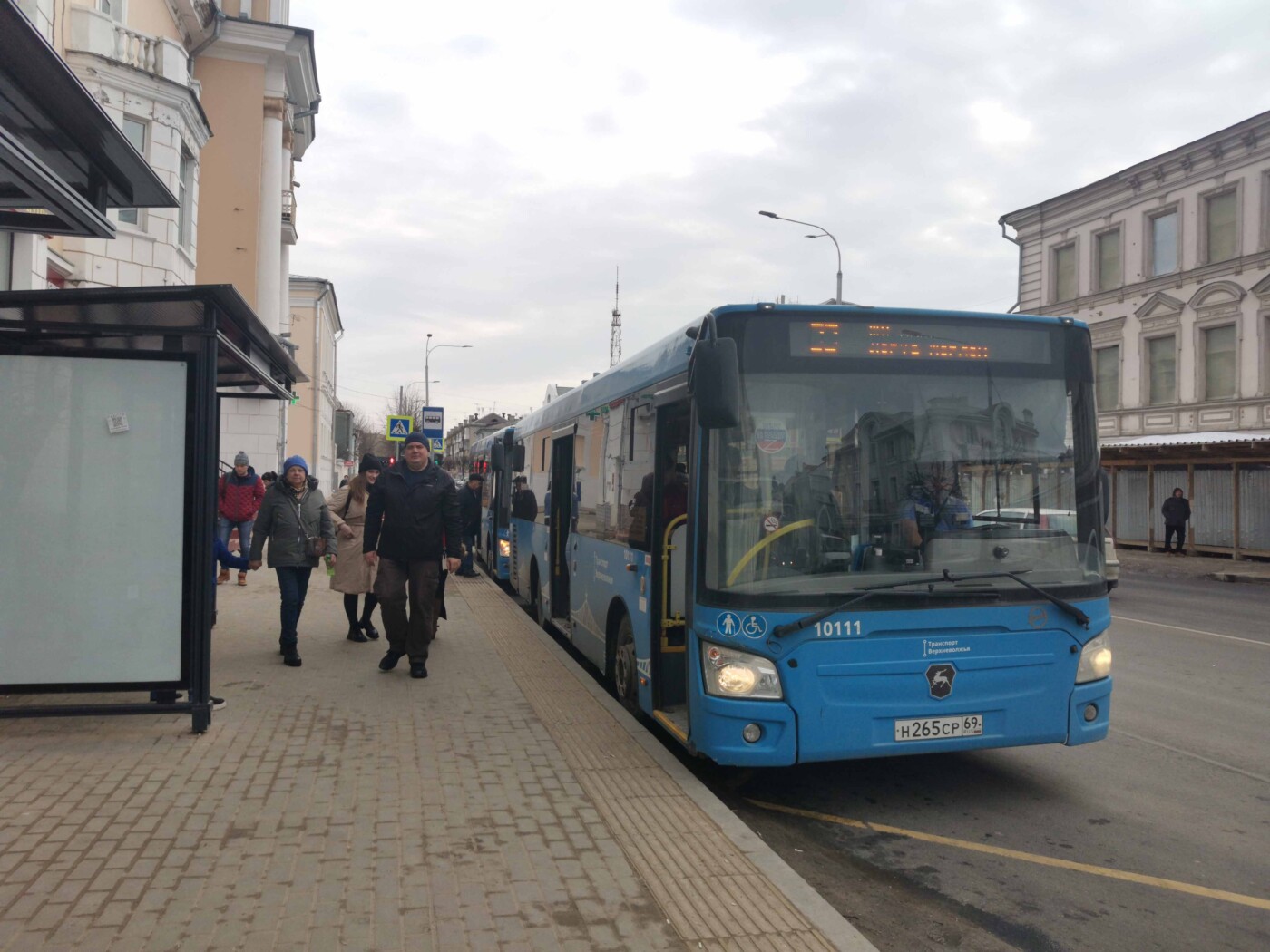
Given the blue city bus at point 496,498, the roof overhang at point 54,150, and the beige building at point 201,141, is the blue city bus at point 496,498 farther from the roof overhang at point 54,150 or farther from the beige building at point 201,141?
the roof overhang at point 54,150

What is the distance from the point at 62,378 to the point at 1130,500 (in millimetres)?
30561

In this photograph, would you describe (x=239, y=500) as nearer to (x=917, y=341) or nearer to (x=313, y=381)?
(x=917, y=341)

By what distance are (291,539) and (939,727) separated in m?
5.70

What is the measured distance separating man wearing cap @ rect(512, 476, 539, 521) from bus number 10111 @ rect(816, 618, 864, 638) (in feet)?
23.6

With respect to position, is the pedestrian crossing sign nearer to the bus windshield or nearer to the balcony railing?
the balcony railing

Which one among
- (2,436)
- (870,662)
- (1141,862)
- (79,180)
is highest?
(79,180)

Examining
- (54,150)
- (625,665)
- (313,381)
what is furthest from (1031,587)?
(313,381)

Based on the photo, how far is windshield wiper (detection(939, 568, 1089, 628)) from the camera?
5591 mm

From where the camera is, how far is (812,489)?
5.52 metres

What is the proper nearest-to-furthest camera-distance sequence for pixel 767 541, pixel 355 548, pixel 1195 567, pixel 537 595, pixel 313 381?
pixel 767 541 → pixel 355 548 → pixel 537 595 → pixel 1195 567 → pixel 313 381

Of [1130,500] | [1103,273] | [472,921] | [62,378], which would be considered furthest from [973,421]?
[1103,273]

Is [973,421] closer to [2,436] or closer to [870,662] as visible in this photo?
[870,662]

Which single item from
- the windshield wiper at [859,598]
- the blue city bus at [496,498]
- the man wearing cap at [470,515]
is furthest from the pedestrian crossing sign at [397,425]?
the windshield wiper at [859,598]

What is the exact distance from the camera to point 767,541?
5.51 meters
